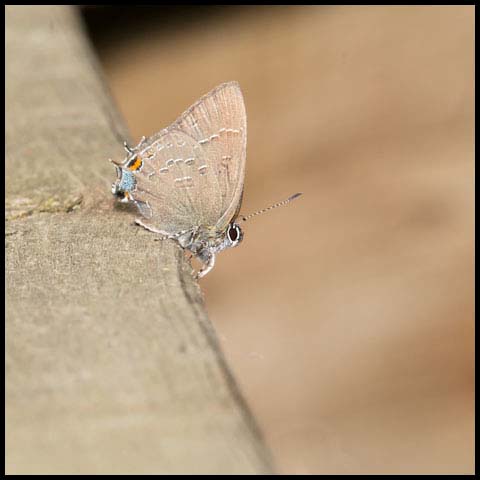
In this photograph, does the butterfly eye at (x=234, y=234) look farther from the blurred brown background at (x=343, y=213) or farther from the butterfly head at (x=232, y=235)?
the blurred brown background at (x=343, y=213)

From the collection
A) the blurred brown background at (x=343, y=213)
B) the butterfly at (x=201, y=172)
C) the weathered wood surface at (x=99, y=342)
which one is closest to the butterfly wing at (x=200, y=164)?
the butterfly at (x=201, y=172)

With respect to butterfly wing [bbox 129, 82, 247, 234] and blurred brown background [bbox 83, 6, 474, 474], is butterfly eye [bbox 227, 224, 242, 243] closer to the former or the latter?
butterfly wing [bbox 129, 82, 247, 234]

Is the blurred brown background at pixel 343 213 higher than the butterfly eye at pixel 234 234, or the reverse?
the blurred brown background at pixel 343 213

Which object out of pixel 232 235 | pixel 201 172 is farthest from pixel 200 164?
pixel 232 235

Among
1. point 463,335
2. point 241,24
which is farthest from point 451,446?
point 241,24

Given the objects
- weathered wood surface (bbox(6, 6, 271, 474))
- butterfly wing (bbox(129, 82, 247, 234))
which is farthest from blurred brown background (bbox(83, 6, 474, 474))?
weathered wood surface (bbox(6, 6, 271, 474))

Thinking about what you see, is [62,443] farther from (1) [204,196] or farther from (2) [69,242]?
(1) [204,196]

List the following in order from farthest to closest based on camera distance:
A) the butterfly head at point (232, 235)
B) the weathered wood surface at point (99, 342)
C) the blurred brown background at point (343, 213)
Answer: the blurred brown background at point (343, 213) < the butterfly head at point (232, 235) < the weathered wood surface at point (99, 342)
